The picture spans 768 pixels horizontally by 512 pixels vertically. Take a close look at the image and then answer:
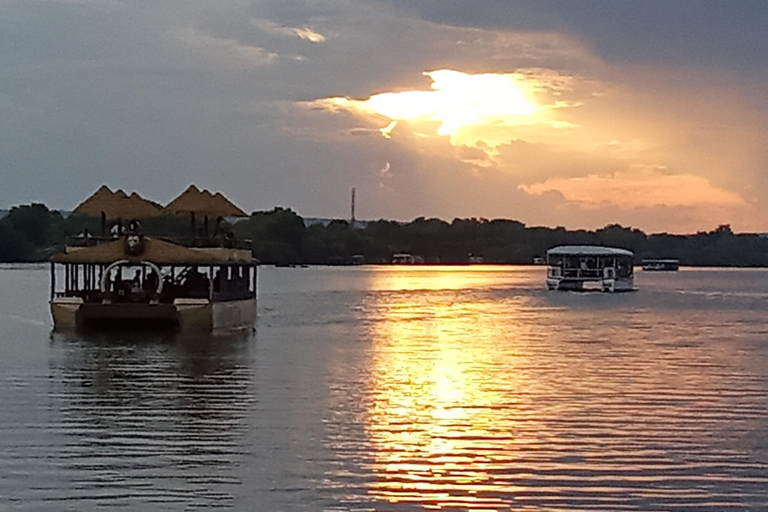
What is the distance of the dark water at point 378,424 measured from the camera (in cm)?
1476

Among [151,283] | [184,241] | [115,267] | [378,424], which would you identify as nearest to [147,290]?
[151,283]

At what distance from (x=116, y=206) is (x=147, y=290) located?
3822mm

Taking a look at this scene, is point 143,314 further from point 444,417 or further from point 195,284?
point 444,417

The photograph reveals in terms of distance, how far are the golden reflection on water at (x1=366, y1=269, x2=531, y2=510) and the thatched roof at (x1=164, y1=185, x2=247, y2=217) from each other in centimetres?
668

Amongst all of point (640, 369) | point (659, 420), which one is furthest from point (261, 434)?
point (640, 369)

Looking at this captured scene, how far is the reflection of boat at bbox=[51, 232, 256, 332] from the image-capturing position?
129ft

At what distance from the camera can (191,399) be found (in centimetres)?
2380

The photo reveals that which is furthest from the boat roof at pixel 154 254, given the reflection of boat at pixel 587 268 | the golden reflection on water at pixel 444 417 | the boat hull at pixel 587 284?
the boat hull at pixel 587 284

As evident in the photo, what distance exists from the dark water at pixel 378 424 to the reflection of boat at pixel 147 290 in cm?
93

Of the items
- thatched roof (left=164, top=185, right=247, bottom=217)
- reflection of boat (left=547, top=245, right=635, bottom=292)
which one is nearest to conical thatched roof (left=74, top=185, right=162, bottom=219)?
thatched roof (left=164, top=185, right=247, bottom=217)

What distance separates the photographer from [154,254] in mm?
39469

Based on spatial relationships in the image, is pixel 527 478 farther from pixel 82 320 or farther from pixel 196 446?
pixel 82 320

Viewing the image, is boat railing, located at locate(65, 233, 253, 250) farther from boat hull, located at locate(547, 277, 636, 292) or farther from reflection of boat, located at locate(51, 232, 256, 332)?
boat hull, located at locate(547, 277, 636, 292)

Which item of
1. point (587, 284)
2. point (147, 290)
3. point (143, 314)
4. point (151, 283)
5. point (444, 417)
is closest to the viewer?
point (444, 417)
